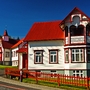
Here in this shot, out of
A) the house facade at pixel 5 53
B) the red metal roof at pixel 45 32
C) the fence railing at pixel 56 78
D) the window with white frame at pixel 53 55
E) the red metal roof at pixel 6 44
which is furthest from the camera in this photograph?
the red metal roof at pixel 6 44

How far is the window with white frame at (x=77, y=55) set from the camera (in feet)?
92.4

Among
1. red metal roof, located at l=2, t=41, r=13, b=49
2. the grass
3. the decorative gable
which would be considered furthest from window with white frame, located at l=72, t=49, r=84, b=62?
red metal roof, located at l=2, t=41, r=13, b=49

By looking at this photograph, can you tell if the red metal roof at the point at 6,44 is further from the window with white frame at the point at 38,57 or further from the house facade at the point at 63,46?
the window with white frame at the point at 38,57

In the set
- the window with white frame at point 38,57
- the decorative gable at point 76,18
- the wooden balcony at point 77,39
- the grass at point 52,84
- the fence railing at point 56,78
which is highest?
the decorative gable at point 76,18

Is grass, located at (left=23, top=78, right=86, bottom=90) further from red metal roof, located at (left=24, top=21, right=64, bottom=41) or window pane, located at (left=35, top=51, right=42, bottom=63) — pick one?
red metal roof, located at (left=24, top=21, right=64, bottom=41)

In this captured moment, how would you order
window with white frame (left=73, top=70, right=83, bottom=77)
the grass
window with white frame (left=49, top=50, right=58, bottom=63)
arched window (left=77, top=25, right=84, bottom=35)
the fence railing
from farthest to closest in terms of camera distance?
window with white frame (left=49, top=50, right=58, bottom=63) < arched window (left=77, top=25, right=84, bottom=35) < window with white frame (left=73, top=70, right=83, bottom=77) < the fence railing < the grass

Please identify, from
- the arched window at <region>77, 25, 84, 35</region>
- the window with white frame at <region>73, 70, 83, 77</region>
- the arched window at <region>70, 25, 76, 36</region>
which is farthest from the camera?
the arched window at <region>70, 25, 76, 36</region>

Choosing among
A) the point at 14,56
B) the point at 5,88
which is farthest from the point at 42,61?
the point at 14,56

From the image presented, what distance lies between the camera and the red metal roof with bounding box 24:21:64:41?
101 feet

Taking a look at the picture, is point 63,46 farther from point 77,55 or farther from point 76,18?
point 76,18

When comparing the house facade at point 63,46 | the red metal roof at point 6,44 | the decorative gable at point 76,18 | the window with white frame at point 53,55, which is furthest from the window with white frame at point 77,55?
the red metal roof at point 6,44

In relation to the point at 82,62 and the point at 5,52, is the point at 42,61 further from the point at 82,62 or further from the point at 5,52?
the point at 5,52

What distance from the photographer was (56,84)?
22.0 meters

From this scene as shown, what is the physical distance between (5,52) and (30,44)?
3031 centimetres
